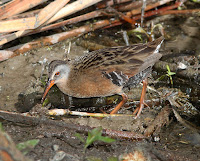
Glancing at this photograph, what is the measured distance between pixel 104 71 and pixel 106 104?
0.80 m

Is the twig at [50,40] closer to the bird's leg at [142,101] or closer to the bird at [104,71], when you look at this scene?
the bird at [104,71]

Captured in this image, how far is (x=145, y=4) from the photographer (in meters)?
6.27

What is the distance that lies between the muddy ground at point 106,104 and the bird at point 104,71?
39 centimetres

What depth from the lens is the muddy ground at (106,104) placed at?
3270 mm

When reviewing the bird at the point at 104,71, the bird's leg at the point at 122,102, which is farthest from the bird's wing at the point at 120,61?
the bird's leg at the point at 122,102

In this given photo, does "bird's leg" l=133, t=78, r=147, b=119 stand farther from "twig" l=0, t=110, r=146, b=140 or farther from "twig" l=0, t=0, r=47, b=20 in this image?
"twig" l=0, t=0, r=47, b=20

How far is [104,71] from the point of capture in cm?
398

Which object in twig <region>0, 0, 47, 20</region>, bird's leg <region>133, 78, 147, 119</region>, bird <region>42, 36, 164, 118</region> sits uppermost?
twig <region>0, 0, 47, 20</region>

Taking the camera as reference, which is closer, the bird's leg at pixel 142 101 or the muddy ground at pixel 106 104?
the muddy ground at pixel 106 104

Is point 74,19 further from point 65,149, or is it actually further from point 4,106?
point 65,149

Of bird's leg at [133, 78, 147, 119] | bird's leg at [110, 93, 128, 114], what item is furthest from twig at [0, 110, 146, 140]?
bird's leg at [110, 93, 128, 114]

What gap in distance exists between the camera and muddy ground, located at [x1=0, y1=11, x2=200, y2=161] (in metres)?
3.27

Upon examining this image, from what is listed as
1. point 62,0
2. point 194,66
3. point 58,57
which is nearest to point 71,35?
point 58,57

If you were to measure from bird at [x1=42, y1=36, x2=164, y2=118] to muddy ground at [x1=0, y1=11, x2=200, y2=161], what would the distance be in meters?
0.39
